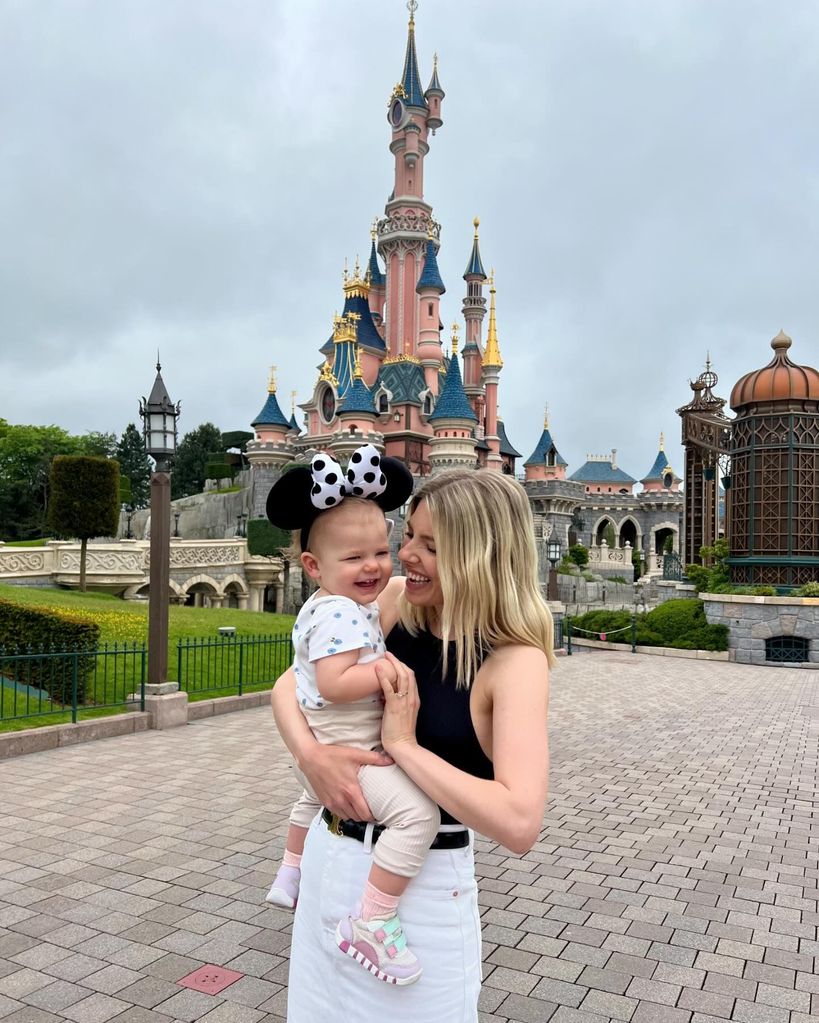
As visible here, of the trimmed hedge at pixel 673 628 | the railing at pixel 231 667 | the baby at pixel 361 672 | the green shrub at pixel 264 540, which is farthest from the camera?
the green shrub at pixel 264 540

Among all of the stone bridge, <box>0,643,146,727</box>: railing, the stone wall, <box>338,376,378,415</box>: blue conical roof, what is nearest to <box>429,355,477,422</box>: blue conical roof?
<box>338,376,378,415</box>: blue conical roof

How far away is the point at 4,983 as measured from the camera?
381 centimetres

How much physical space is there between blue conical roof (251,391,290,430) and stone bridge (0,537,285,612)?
13581mm

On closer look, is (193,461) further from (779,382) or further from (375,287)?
(779,382)

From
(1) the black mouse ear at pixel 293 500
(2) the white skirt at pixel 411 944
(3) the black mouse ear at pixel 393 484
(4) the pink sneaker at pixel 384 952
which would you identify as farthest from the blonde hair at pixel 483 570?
(4) the pink sneaker at pixel 384 952

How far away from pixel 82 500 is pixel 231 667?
45.5 ft

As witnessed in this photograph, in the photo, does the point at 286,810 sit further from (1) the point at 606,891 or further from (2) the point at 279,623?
(2) the point at 279,623

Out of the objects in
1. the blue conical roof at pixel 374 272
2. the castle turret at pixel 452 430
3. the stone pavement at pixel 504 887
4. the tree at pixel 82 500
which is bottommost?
the stone pavement at pixel 504 887

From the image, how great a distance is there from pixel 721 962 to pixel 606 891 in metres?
1.04

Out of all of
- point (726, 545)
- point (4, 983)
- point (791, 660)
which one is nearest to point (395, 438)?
point (726, 545)

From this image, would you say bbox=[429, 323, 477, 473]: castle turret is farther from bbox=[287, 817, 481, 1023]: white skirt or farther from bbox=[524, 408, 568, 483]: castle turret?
bbox=[287, 817, 481, 1023]: white skirt

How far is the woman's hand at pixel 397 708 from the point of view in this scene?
6.14ft

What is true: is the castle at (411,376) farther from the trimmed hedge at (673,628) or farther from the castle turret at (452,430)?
the trimmed hedge at (673,628)

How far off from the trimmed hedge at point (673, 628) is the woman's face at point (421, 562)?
781 inches
